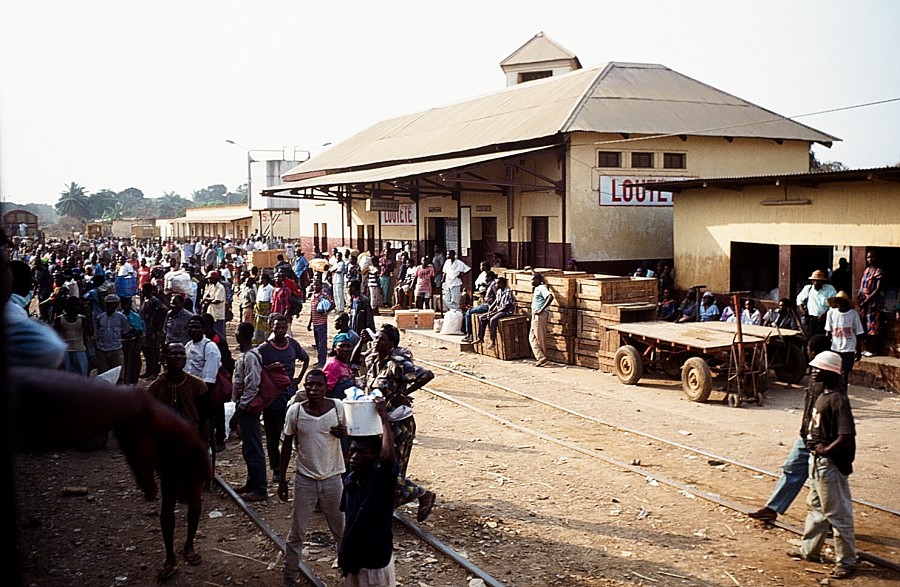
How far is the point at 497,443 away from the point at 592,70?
18.2 m

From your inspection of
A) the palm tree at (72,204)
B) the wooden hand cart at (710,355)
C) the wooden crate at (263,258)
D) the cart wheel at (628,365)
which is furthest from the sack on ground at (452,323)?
the palm tree at (72,204)

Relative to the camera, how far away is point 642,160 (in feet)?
70.3

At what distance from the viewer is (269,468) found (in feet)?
31.5

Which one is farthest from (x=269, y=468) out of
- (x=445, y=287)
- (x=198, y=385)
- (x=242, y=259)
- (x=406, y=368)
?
(x=242, y=259)

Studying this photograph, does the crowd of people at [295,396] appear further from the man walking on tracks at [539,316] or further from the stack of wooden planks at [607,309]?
the stack of wooden planks at [607,309]

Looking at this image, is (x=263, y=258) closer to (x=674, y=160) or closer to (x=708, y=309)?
(x=674, y=160)

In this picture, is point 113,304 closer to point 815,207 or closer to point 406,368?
point 406,368

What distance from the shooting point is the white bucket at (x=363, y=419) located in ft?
19.7

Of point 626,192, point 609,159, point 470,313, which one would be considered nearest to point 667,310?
point 626,192

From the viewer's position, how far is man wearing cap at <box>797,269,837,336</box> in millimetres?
14102

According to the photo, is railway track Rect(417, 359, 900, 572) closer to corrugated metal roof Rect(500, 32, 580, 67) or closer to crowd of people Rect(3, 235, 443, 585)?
crowd of people Rect(3, 235, 443, 585)

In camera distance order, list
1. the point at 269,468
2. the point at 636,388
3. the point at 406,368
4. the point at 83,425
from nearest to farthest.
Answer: the point at 83,425 < the point at 406,368 < the point at 269,468 < the point at 636,388

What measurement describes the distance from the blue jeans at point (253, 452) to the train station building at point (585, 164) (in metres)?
13.2

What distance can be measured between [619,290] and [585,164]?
5.84m
